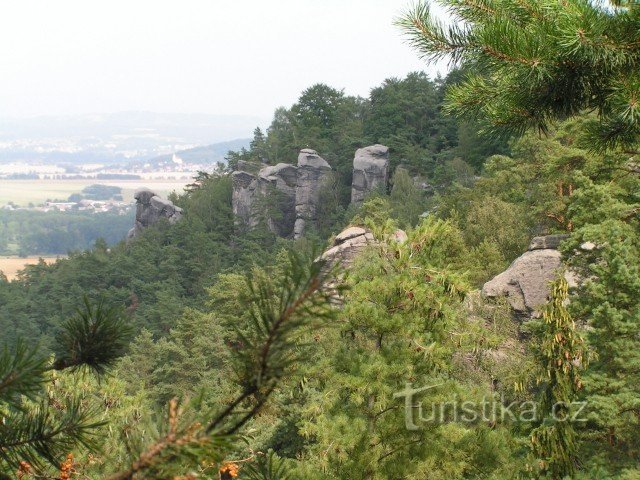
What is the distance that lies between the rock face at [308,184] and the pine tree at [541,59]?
47092mm

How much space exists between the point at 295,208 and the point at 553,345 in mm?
45116

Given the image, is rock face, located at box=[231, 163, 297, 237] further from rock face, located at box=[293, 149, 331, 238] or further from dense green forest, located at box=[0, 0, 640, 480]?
dense green forest, located at box=[0, 0, 640, 480]

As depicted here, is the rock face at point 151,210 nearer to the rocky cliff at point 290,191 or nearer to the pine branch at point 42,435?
the rocky cliff at point 290,191

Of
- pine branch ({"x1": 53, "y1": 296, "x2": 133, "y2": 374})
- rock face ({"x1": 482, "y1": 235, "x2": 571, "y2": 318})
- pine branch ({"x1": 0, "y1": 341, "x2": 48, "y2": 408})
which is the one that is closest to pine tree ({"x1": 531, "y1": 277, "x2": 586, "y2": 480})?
pine branch ({"x1": 53, "y1": 296, "x2": 133, "y2": 374})

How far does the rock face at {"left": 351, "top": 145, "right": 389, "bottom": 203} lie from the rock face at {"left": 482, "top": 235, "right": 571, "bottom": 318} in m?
31.1

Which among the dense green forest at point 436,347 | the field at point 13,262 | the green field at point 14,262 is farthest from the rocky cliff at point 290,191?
the field at point 13,262

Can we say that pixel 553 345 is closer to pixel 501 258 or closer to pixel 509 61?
pixel 509 61

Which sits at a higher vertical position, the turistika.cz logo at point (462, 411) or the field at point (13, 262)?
the turistika.cz logo at point (462, 411)

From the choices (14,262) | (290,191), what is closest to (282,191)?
(290,191)

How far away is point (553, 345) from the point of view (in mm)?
7844

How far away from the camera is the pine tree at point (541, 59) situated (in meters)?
3.27

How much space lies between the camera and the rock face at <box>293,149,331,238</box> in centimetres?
5181

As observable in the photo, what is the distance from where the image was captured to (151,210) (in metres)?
62.5

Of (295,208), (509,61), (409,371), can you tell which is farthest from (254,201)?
(509,61)
